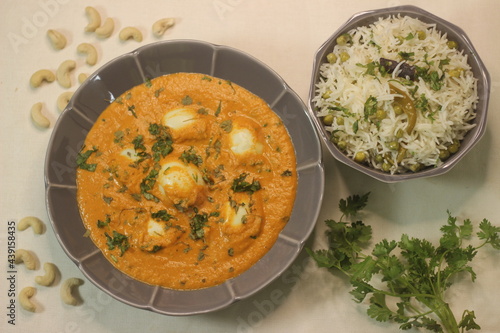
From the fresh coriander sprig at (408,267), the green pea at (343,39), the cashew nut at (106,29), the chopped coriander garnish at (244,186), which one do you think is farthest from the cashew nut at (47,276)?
the green pea at (343,39)

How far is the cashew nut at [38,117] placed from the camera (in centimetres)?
398

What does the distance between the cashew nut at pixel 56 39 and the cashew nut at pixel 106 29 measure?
278 millimetres

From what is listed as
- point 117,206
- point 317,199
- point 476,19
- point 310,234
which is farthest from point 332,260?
point 476,19

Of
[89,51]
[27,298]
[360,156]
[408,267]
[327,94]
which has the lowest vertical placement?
[408,267]

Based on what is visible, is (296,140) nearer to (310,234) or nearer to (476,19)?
(310,234)

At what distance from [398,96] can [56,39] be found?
2643 millimetres

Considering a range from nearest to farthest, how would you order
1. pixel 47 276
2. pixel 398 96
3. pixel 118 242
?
pixel 398 96 → pixel 118 242 → pixel 47 276

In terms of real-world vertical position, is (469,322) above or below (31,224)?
below

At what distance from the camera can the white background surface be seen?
386 centimetres

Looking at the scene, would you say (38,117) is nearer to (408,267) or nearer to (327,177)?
(327,177)

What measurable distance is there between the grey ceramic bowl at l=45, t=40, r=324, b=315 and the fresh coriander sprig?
0.99 feet

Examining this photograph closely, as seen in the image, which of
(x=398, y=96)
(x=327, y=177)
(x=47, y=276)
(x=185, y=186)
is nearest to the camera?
(x=398, y=96)

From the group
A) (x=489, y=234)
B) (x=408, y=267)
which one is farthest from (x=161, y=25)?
(x=489, y=234)

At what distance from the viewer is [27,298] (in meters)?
3.85
